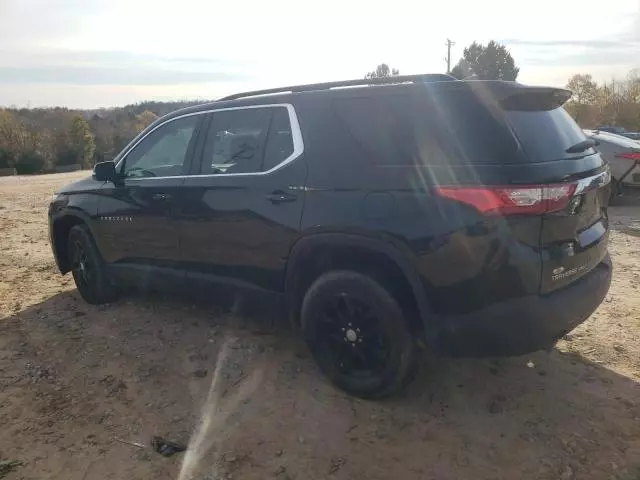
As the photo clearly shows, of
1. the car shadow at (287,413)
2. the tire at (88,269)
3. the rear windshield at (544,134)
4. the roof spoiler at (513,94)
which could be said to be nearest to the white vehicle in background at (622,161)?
the car shadow at (287,413)

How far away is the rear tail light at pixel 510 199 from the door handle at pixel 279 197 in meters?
1.08

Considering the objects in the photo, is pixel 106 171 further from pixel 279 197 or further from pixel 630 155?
pixel 630 155

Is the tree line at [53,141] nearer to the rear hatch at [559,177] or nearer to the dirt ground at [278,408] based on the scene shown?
the dirt ground at [278,408]

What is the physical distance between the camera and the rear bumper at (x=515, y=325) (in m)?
2.87

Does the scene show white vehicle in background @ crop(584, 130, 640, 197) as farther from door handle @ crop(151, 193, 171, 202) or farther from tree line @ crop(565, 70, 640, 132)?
tree line @ crop(565, 70, 640, 132)

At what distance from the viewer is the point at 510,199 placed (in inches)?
109

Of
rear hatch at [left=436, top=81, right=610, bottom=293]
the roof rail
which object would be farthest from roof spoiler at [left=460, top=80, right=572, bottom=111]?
the roof rail

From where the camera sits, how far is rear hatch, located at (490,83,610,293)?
2855 millimetres

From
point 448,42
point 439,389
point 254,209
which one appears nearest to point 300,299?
point 254,209

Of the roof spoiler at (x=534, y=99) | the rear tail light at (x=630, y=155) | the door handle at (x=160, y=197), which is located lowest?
the rear tail light at (x=630, y=155)

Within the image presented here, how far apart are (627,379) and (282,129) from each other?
2757 millimetres

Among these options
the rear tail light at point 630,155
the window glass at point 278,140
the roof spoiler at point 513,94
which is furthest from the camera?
the rear tail light at point 630,155

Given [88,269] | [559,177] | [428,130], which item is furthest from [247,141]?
[88,269]

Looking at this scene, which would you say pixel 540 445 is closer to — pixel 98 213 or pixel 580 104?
pixel 98 213
